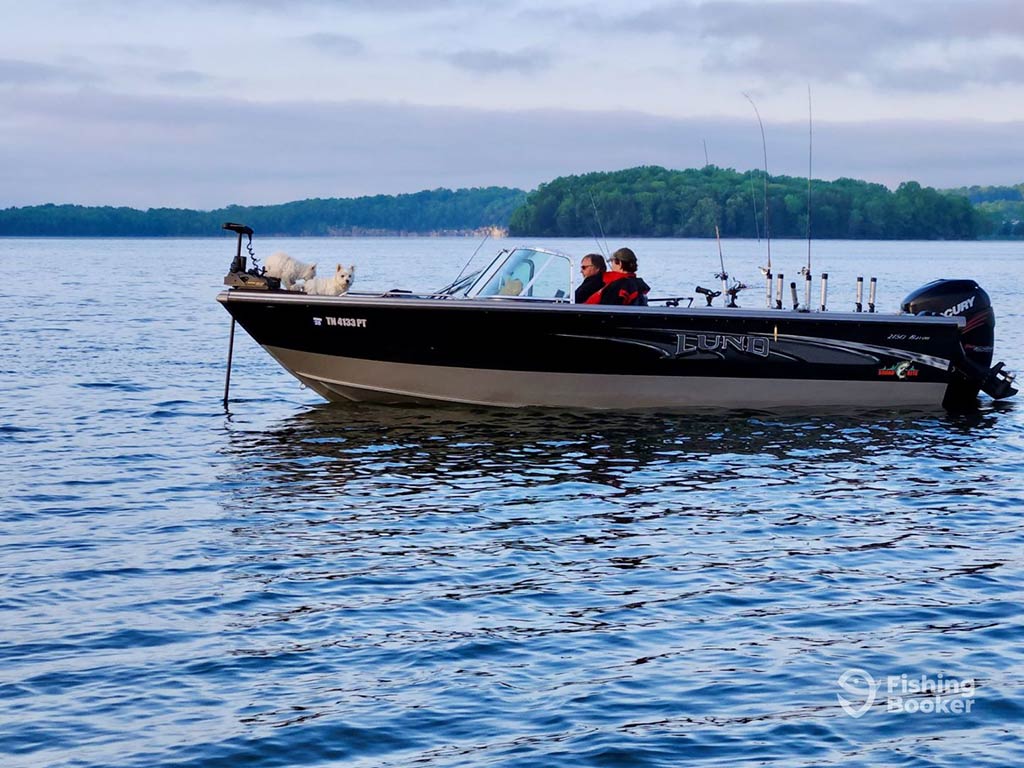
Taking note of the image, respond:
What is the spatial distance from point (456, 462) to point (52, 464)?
389cm

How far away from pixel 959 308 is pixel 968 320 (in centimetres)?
19

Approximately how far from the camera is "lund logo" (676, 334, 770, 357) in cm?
1514

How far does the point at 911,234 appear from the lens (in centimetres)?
15800

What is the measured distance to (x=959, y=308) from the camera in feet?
51.9

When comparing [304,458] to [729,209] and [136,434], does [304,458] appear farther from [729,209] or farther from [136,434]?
[729,209]

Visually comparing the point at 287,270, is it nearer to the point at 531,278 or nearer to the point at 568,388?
the point at 531,278

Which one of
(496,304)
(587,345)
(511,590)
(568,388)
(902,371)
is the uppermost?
(496,304)

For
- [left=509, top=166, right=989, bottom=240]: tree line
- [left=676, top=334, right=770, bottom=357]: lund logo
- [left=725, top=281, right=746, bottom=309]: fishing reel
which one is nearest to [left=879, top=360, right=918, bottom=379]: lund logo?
[left=676, top=334, right=770, bottom=357]: lund logo

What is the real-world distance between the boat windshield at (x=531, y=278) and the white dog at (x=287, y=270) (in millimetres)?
1858

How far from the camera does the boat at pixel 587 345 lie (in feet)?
48.4

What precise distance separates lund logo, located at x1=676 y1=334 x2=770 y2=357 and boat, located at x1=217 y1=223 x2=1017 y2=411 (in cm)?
1

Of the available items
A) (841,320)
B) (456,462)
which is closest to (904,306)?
(841,320)

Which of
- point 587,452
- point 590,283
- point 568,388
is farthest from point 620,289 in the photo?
point 587,452

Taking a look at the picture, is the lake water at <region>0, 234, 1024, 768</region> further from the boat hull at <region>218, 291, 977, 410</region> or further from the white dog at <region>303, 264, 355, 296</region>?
the white dog at <region>303, 264, 355, 296</region>
